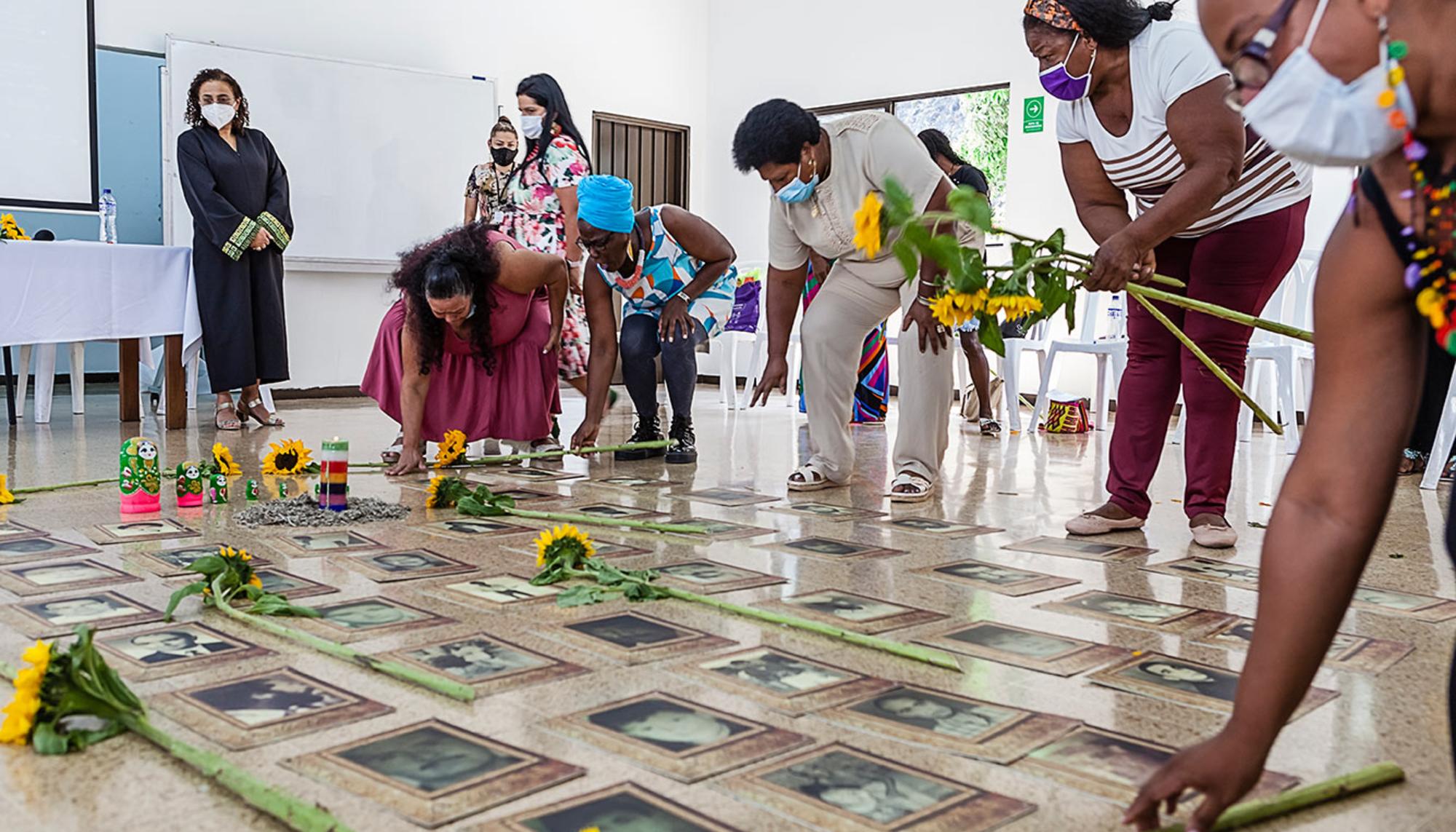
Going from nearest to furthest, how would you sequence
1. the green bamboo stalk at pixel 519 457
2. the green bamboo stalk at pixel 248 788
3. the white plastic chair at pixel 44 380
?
1. the green bamboo stalk at pixel 248 788
2. the green bamboo stalk at pixel 519 457
3. the white plastic chair at pixel 44 380

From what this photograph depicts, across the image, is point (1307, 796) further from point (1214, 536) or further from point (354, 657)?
point (1214, 536)

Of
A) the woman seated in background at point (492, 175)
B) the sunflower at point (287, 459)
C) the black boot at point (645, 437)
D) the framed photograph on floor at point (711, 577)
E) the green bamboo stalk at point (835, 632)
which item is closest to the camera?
the green bamboo stalk at point (835, 632)

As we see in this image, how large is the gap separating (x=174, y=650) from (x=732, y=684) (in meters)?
0.84

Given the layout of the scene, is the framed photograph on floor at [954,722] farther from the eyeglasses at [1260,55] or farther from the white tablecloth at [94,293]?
the white tablecloth at [94,293]

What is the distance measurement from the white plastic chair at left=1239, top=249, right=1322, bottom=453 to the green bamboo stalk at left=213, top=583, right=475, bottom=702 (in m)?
4.15

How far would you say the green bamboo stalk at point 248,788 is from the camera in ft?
3.92

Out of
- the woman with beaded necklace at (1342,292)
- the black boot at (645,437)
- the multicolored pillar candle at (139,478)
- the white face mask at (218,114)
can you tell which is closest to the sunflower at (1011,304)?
the woman with beaded necklace at (1342,292)

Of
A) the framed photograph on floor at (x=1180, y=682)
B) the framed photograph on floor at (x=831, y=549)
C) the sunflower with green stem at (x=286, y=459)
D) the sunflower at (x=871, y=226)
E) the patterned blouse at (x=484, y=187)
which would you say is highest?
the patterned blouse at (x=484, y=187)

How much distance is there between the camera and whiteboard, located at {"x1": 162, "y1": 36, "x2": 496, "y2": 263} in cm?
679

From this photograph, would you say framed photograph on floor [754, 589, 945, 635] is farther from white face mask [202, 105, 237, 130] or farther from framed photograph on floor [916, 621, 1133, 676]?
white face mask [202, 105, 237, 130]

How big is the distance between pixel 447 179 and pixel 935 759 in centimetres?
697

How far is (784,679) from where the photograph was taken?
1.75m

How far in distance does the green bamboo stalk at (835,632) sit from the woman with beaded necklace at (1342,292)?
28.2 inches

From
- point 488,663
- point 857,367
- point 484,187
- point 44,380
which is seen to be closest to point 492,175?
point 484,187
